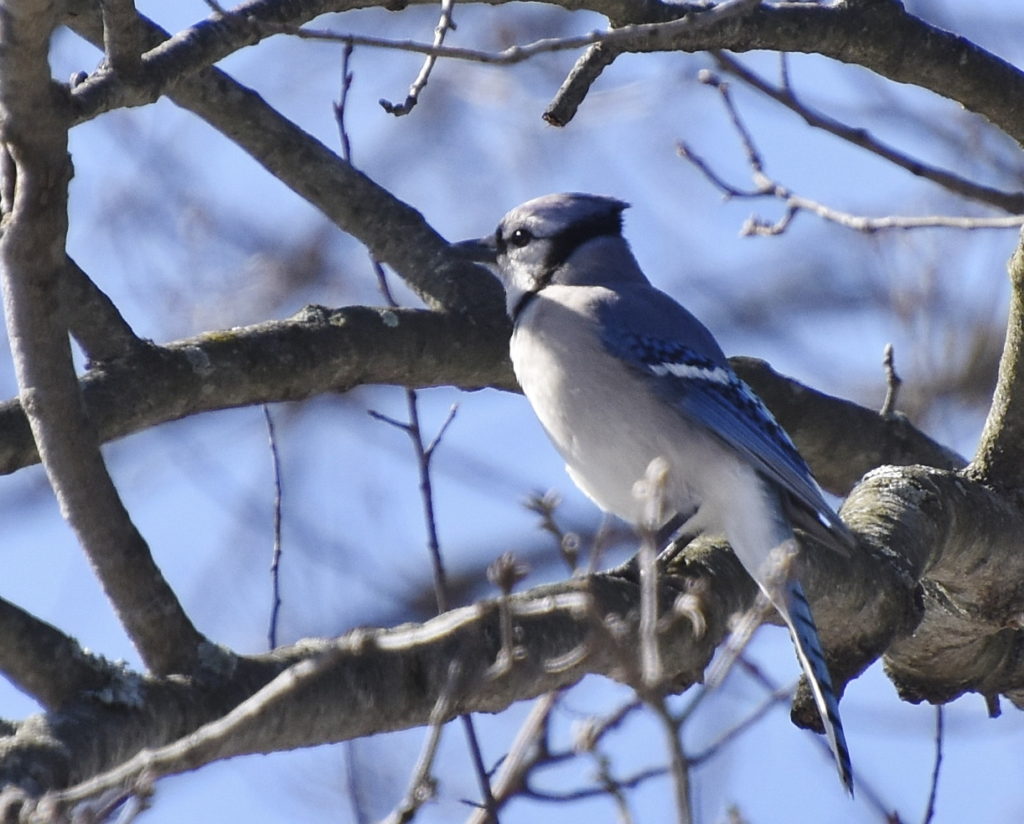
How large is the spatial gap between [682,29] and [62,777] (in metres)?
1.23

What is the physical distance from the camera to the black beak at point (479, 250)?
339 cm

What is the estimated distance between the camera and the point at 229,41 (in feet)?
7.01

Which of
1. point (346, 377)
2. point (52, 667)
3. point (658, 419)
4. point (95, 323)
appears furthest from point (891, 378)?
point (52, 667)

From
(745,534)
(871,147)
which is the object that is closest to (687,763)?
(745,534)

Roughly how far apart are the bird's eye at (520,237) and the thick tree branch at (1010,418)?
3.70 feet

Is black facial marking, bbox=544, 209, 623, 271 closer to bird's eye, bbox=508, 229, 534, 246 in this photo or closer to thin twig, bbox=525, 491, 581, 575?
bird's eye, bbox=508, 229, 534, 246

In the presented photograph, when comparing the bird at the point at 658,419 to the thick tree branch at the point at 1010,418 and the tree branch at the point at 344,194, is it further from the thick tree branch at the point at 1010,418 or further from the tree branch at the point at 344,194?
the thick tree branch at the point at 1010,418

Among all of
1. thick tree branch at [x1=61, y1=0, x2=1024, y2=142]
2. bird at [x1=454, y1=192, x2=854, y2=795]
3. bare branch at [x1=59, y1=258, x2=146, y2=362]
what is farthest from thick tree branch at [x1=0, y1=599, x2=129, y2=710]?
bird at [x1=454, y1=192, x2=854, y2=795]

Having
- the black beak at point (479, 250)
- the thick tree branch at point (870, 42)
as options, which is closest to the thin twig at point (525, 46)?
the thick tree branch at point (870, 42)

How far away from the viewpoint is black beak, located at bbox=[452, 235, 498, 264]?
339cm

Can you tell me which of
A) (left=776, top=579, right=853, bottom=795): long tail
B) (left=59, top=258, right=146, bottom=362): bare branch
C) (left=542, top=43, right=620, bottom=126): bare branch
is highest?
(left=542, top=43, right=620, bottom=126): bare branch

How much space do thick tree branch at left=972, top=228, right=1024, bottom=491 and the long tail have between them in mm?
801

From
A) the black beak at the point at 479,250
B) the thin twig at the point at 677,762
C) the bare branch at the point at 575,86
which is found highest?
the black beak at the point at 479,250

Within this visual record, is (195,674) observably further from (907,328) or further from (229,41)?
(907,328)
